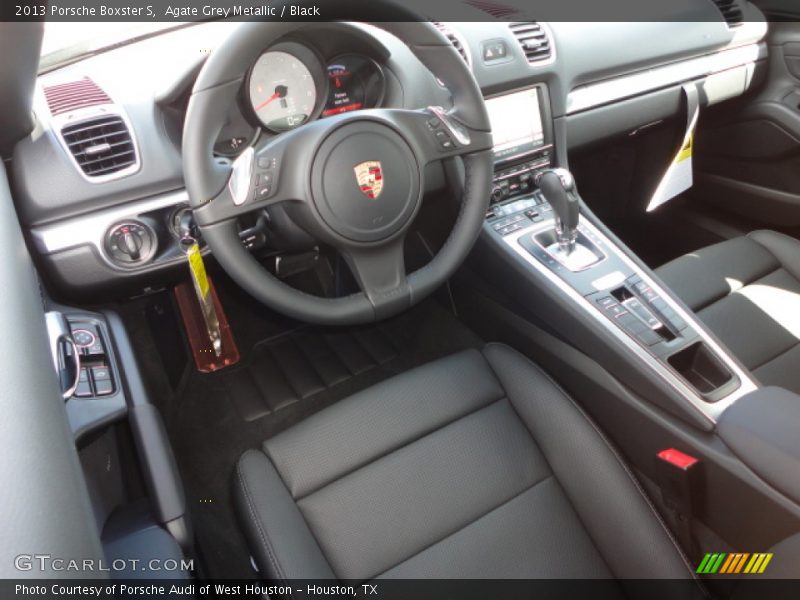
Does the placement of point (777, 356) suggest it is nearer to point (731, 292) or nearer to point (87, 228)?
point (731, 292)

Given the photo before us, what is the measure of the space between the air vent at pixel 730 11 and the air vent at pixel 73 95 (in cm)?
199

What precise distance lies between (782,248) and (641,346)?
0.79m

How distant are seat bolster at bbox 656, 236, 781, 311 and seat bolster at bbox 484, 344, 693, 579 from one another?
0.54 m

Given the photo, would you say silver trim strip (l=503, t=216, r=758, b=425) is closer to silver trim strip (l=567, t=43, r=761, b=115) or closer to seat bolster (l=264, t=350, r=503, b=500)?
seat bolster (l=264, t=350, r=503, b=500)

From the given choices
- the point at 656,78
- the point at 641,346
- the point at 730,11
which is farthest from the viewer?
the point at 730,11

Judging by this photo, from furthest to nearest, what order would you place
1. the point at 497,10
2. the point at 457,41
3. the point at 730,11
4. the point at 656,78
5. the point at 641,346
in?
the point at 730,11, the point at 656,78, the point at 497,10, the point at 457,41, the point at 641,346

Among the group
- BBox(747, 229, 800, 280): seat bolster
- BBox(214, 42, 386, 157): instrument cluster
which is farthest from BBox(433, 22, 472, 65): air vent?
BBox(747, 229, 800, 280): seat bolster

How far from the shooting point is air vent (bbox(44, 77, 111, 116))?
4.25 ft

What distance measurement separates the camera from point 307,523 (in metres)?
1.24

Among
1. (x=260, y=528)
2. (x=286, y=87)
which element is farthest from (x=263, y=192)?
(x=260, y=528)

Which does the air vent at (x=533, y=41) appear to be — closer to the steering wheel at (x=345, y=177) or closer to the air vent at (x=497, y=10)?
the air vent at (x=497, y=10)

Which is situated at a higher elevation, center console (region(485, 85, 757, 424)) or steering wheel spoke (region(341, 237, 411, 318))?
steering wheel spoke (region(341, 237, 411, 318))

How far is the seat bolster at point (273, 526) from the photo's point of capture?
1.18 metres

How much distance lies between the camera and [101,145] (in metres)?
1.28
